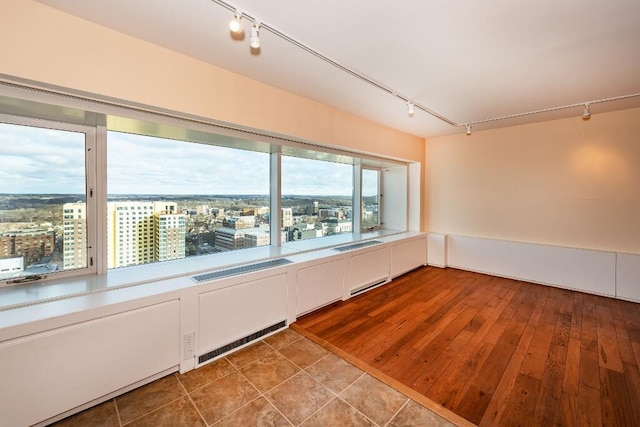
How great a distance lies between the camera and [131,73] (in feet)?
6.78

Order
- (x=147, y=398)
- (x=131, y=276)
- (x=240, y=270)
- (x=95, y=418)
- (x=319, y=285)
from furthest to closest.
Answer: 1. (x=319, y=285)
2. (x=240, y=270)
3. (x=131, y=276)
4. (x=147, y=398)
5. (x=95, y=418)

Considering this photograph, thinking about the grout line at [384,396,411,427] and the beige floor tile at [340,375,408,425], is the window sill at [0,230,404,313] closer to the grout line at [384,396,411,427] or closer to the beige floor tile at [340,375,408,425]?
the beige floor tile at [340,375,408,425]

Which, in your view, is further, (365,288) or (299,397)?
(365,288)

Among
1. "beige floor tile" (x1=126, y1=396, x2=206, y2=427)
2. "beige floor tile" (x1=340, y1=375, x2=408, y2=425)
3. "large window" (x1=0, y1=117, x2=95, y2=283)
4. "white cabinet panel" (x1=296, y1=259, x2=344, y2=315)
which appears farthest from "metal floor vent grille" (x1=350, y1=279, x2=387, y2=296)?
"large window" (x1=0, y1=117, x2=95, y2=283)

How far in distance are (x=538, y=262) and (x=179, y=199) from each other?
5541 millimetres

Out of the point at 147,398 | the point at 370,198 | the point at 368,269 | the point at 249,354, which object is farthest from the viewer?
the point at 370,198

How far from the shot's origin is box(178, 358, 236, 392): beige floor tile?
2.14 meters

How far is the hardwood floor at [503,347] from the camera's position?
1943 millimetres

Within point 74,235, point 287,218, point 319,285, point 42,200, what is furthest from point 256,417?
point 287,218

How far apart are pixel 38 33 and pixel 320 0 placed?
5.94ft

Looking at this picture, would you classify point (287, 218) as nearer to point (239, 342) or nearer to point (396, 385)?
point (239, 342)

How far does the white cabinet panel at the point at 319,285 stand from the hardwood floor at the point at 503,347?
0.45 ft

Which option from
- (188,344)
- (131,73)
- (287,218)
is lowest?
(188,344)

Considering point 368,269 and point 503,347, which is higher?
point 368,269
